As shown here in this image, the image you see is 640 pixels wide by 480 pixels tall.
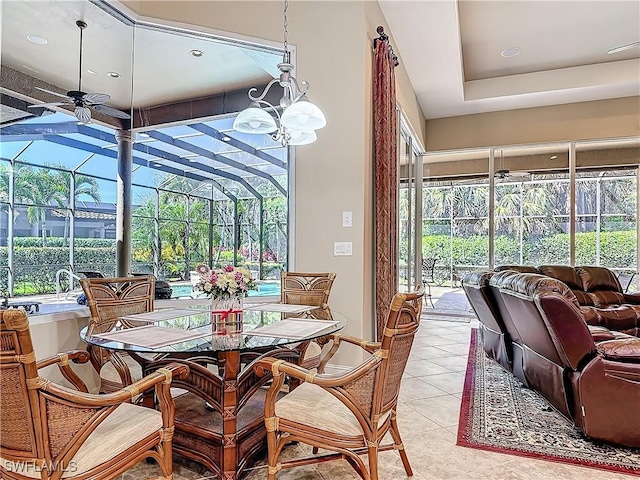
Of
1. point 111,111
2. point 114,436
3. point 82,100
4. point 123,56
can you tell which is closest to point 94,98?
point 82,100

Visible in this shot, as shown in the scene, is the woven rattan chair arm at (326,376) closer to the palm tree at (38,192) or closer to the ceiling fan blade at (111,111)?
the palm tree at (38,192)

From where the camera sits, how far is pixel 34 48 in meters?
3.12

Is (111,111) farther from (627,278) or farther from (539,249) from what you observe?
(627,278)

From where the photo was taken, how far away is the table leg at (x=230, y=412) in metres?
1.97

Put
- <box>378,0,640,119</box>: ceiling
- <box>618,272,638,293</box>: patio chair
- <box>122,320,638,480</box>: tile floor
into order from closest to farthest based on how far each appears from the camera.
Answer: <box>122,320,638,480</box>: tile floor
<box>378,0,640,119</box>: ceiling
<box>618,272,638,293</box>: patio chair

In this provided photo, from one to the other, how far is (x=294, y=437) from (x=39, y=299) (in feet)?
7.35

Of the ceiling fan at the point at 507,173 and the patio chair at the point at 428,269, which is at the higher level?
the ceiling fan at the point at 507,173

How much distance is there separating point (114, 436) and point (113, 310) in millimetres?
1297

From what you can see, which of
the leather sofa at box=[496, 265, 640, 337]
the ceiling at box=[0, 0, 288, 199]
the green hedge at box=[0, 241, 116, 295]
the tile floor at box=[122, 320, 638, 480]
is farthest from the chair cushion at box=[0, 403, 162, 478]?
the leather sofa at box=[496, 265, 640, 337]

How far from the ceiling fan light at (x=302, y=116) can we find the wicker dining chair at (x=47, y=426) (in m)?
1.80

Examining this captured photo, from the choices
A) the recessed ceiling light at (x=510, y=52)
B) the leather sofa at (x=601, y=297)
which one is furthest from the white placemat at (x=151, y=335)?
the recessed ceiling light at (x=510, y=52)

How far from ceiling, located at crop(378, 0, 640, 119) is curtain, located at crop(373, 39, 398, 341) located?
81cm

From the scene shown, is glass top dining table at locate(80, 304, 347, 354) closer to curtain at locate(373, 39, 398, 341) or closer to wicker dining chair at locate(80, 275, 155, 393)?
wicker dining chair at locate(80, 275, 155, 393)

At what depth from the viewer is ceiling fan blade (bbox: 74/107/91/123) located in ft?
10.9
